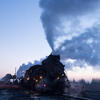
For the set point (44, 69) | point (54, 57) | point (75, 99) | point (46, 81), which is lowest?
point (75, 99)

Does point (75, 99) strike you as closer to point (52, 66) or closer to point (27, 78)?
point (52, 66)

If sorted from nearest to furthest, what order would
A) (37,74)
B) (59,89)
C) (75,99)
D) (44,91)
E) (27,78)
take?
(75,99)
(44,91)
(59,89)
(37,74)
(27,78)

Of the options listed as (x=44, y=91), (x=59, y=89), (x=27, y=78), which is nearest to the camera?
(x=44, y=91)

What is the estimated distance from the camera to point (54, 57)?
61219mm

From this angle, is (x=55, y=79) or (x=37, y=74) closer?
(x=55, y=79)

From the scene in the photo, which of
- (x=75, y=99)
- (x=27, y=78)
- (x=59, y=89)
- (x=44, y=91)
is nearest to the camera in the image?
(x=75, y=99)

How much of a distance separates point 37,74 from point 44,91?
12608 mm

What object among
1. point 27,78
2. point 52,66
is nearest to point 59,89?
point 52,66

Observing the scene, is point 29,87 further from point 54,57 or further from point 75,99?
point 75,99

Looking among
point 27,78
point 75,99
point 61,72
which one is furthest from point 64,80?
point 75,99

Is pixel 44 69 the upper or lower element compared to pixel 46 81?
upper

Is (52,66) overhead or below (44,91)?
overhead

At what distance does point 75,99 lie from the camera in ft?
107

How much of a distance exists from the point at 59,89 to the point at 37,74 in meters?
12.1
